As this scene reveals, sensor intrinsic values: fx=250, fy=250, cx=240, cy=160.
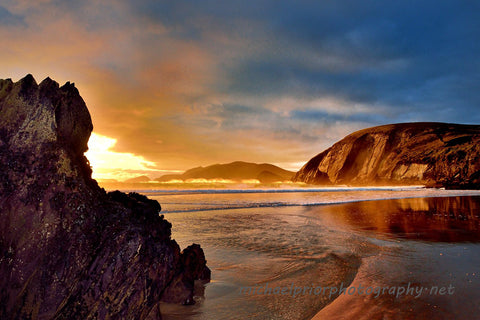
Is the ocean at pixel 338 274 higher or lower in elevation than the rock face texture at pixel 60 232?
lower

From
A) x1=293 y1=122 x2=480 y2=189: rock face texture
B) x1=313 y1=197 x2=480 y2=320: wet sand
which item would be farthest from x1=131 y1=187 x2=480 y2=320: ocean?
x1=293 y1=122 x2=480 y2=189: rock face texture

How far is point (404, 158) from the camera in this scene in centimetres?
6172

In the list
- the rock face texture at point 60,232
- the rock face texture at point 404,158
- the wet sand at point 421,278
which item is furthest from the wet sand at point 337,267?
the rock face texture at point 404,158

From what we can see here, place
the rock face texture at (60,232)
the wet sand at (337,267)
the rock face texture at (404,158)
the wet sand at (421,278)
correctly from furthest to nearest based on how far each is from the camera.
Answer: the rock face texture at (404,158), the wet sand at (337,267), the wet sand at (421,278), the rock face texture at (60,232)

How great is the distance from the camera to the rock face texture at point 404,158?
157 feet

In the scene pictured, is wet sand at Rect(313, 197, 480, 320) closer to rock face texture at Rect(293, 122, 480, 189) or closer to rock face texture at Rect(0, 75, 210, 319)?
rock face texture at Rect(0, 75, 210, 319)

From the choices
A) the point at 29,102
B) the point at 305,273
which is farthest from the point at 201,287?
the point at 29,102

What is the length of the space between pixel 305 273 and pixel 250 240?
2849 mm

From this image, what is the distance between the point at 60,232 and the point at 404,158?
Result: 239ft

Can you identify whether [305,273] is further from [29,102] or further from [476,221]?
[476,221]

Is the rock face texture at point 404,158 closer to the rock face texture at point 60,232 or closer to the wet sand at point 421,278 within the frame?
the wet sand at point 421,278

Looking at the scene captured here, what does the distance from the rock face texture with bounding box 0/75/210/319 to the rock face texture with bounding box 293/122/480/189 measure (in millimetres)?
53441

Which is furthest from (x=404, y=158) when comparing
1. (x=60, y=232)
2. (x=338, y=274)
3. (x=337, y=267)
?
(x=60, y=232)

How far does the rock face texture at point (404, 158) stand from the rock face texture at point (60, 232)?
175ft
